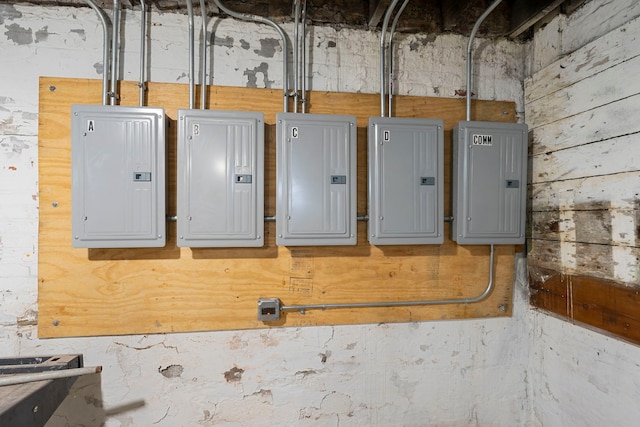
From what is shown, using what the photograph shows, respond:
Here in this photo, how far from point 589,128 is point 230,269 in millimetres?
1461

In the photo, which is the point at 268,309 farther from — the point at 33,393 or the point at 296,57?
the point at 296,57

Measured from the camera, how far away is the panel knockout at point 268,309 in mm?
1338

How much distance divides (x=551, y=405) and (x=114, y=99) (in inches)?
84.7

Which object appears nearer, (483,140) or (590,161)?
(590,161)

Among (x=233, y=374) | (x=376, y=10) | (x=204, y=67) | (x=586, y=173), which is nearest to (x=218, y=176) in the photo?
(x=204, y=67)

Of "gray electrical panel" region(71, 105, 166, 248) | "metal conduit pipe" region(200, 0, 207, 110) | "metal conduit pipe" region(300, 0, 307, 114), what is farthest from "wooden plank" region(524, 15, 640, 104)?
"gray electrical panel" region(71, 105, 166, 248)

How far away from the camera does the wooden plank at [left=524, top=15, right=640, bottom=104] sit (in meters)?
1.10

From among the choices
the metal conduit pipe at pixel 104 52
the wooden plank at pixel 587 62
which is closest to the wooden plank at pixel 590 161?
the wooden plank at pixel 587 62

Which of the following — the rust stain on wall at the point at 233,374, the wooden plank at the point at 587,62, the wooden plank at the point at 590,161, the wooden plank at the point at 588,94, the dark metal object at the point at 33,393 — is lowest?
the rust stain on wall at the point at 233,374

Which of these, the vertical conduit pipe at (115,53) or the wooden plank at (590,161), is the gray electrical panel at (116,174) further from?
the wooden plank at (590,161)

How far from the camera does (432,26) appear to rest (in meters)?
1.46

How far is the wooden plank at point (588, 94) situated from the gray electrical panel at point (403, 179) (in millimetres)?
500

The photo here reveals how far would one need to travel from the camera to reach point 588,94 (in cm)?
123

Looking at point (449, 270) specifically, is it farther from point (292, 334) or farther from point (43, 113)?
point (43, 113)
